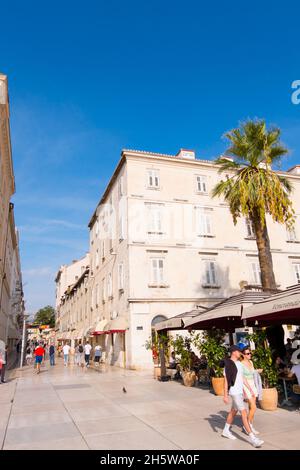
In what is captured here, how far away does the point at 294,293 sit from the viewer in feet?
27.7

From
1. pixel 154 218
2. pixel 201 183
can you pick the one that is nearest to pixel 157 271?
pixel 154 218

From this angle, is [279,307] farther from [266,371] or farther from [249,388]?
[249,388]

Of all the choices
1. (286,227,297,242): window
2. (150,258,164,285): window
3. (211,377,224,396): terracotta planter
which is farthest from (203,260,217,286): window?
(211,377,224,396): terracotta planter

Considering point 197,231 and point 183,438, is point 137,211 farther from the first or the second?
point 183,438

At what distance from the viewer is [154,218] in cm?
2536

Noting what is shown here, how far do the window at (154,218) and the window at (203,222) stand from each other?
3.18 metres

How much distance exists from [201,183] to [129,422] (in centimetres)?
2226

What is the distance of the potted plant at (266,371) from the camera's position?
870 centimetres

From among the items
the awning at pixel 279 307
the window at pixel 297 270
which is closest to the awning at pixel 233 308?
the awning at pixel 279 307

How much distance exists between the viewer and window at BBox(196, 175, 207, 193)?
27.6 metres

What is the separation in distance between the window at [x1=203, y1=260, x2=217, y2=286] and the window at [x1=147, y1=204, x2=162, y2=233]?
4519mm

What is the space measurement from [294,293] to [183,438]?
4334 mm
